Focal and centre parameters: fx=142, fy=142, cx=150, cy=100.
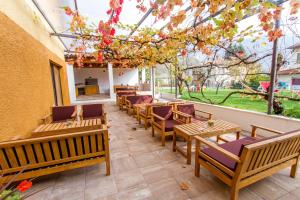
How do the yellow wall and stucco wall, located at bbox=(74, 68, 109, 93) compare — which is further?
stucco wall, located at bbox=(74, 68, 109, 93)

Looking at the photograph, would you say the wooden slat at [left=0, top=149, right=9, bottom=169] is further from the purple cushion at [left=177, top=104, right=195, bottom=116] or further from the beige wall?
the purple cushion at [left=177, top=104, right=195, bottom=116]

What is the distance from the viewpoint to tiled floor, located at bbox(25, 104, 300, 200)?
183cm

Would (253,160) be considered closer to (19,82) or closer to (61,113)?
(19,82)

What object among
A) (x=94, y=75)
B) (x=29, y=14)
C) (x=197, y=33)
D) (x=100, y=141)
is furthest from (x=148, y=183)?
(x=94, y=75)

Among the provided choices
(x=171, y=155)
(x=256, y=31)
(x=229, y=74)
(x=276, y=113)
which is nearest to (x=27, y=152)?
(x=171, y=155)

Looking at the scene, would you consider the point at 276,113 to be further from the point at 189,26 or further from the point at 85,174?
the point at 85,174

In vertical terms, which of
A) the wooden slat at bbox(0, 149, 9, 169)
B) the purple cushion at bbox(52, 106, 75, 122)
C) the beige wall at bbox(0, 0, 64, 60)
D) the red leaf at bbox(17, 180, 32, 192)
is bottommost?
the wooden slat at bbox(0, 149, 9, 169)

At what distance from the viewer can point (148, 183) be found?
2059 millimetres

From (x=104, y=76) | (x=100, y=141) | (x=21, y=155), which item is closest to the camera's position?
(x=21, y=155)

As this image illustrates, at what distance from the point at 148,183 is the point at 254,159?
140 cm

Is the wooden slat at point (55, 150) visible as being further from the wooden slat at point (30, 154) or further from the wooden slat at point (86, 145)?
the wooden slat at point (86, 145)

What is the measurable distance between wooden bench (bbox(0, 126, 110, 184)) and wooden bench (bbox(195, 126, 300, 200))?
163cm

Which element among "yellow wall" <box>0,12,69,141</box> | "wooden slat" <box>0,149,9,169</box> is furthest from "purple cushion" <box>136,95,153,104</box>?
"wooden slat" <box>0,149,9,169</box>

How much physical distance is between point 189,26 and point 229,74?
249 centimetres
